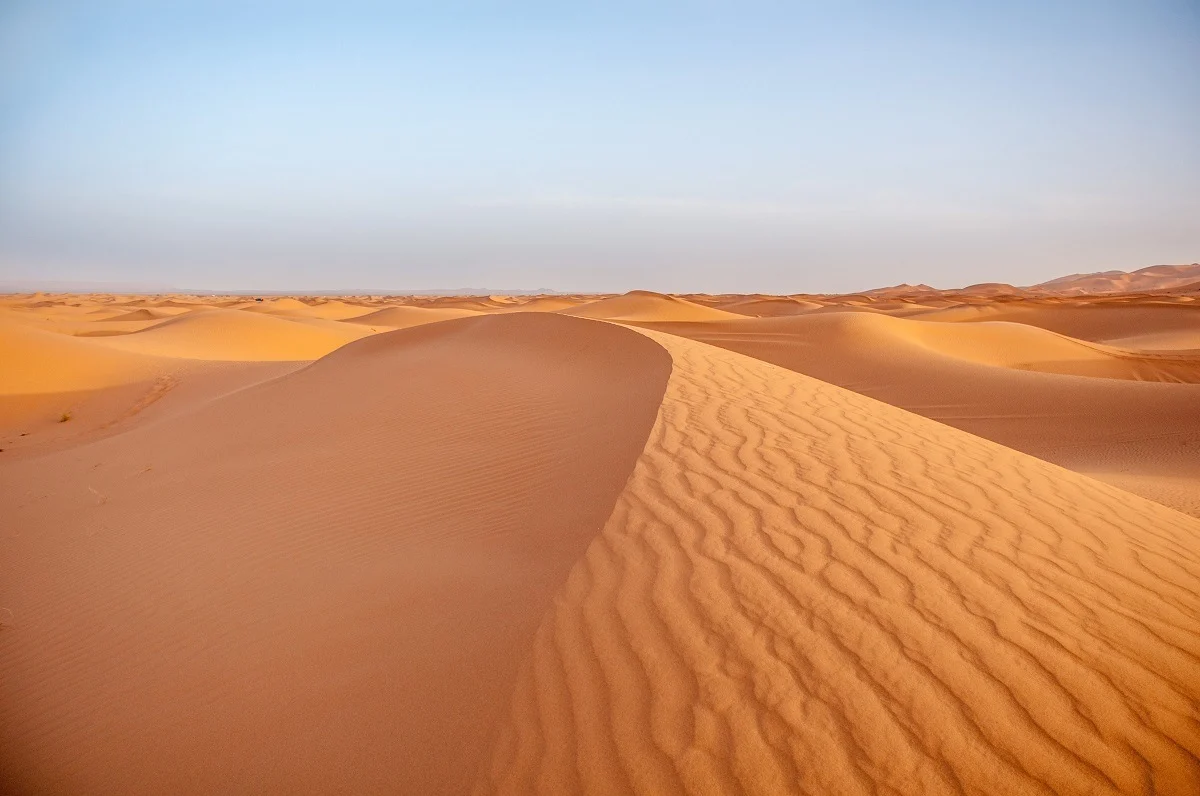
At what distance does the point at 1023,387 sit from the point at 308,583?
14.2 m

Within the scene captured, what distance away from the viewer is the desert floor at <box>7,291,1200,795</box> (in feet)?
7.52

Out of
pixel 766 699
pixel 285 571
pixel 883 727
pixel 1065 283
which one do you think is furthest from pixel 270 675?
pixel 1065 283

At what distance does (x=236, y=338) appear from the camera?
2556 centimetres

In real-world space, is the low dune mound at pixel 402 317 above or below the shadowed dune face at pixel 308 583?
below

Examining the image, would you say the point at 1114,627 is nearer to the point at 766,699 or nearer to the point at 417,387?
the point at 766,699

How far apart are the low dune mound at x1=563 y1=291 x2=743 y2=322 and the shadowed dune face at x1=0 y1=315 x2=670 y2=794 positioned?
96.0 ft

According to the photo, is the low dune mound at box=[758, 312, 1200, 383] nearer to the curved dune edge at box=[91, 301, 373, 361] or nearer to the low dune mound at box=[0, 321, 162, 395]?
the curved dune edge at box=[91, 301, 373, 361]

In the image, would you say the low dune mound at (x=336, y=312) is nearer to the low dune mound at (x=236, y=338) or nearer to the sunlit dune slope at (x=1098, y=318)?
the low dune mound at (x=236, y=338)

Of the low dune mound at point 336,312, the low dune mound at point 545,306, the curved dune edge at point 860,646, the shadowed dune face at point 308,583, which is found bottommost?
the low dune mound at point 336,312

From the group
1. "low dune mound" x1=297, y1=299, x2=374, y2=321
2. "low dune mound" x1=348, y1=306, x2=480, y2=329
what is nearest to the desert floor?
"low dune mound" x1=348, y1=306, x2=480, y2=329

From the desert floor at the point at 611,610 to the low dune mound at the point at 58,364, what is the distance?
9.74 m

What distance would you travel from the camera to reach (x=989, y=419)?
470 inches

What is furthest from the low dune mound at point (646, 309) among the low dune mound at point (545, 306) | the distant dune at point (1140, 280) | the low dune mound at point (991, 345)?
the distant dune at point (1140, 280)

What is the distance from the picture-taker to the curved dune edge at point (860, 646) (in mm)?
2184
